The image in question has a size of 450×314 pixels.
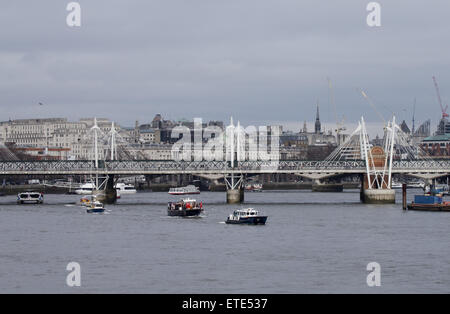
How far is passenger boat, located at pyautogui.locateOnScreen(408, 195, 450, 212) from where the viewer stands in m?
113

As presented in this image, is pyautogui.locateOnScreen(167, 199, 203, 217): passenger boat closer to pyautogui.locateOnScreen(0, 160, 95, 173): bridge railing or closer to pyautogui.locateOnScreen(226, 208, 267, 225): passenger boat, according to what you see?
pyautogui.locateOnScreen(226, 208, 267, 225): passenger boat

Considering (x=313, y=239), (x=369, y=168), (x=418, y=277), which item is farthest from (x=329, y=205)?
(x=418, y=277)

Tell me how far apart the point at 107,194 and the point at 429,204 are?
39.7m

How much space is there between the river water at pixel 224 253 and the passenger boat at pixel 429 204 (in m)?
10.1

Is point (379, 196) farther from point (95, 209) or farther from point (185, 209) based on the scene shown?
point (95, 209)

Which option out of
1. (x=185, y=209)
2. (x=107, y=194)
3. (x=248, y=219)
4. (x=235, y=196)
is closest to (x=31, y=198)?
(x=107, y=194)

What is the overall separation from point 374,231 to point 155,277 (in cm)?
3039

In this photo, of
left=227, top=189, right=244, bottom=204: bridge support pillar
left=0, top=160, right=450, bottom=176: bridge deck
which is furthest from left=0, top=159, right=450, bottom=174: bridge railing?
left=227, top=189, right=244, bottom=204: bridge support pillar

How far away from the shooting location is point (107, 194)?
132250 millimetres

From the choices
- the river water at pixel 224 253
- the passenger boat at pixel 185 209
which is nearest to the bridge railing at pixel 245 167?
the passenger boat at pixel 185 209

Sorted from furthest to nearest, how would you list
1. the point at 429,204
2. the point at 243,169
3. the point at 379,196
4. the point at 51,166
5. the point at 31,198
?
the point at 51,166 → the point at 31,198 → the point at 243,169 → the point at 379,196 → the point at 429,204

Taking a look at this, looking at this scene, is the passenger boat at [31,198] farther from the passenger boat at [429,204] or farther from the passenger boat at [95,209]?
the passenger boat at [429,204]

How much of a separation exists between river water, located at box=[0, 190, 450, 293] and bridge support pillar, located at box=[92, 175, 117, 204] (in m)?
25.2
